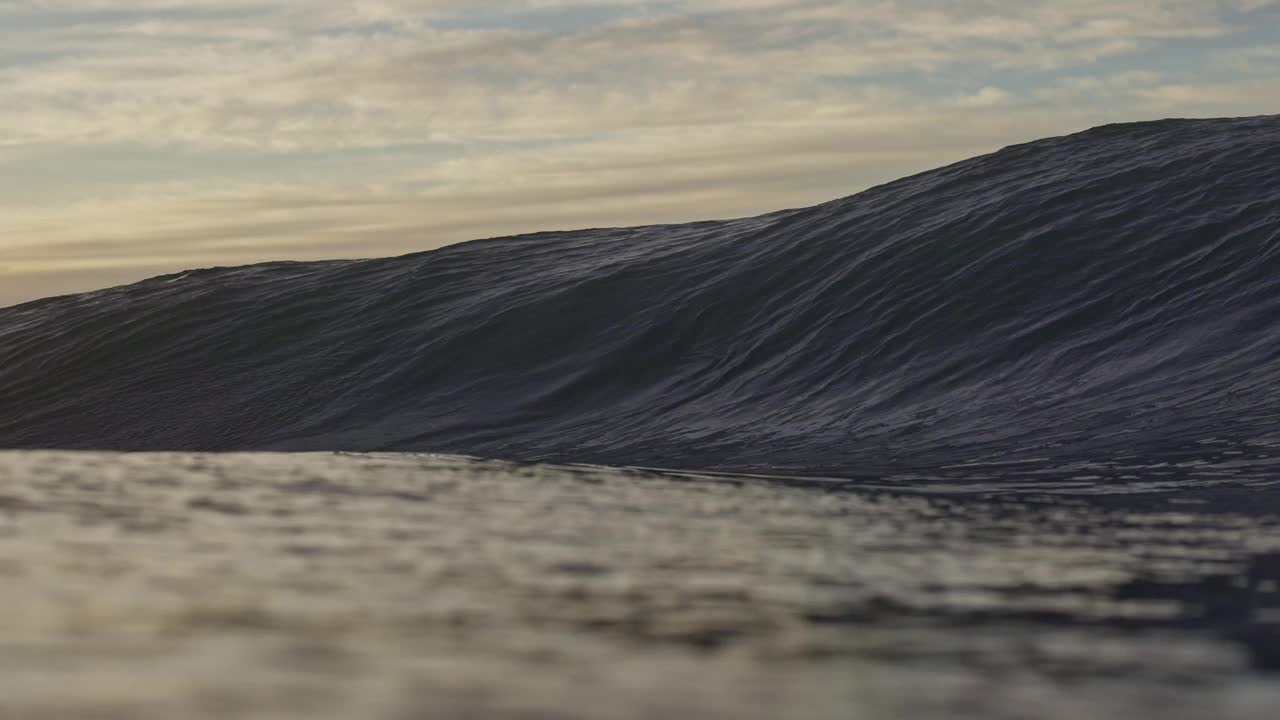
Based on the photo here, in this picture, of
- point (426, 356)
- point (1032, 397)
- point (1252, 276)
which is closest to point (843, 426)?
point (1032, 397)

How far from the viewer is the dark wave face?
38.0ft

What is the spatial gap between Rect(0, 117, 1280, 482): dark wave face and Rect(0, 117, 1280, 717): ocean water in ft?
0.23

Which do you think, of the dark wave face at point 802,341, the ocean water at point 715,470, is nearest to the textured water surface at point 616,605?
the ocean water at point 715,470

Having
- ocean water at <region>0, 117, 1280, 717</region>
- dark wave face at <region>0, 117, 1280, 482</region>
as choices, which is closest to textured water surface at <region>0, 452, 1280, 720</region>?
ocean water at <region>0, 117, 1280, 717</region>

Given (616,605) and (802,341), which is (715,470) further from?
(802,341)

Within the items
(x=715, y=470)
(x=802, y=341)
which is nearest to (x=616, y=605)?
(x=715, y=470)

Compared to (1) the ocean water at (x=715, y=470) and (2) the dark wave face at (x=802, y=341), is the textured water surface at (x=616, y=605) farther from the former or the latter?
(2) the dark wave face at (x=802, y=341)

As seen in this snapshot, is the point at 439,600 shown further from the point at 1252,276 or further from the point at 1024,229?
the point at 1024,229

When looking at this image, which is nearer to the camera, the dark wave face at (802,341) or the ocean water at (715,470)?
the ocean water at (715,470)

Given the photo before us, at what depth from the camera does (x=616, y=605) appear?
4.00m

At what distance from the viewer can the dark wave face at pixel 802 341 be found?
11.6 metres

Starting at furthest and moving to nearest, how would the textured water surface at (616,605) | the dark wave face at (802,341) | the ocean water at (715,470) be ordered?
the dark wave face at (802,341) → the ocean water at (715,470) → the textured water surface at (616,605)

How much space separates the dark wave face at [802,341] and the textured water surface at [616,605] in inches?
133

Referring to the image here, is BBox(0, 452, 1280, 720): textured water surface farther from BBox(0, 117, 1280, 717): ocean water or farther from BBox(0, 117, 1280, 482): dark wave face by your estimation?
BBox(0, 117, 1280, 482): dark wave face
